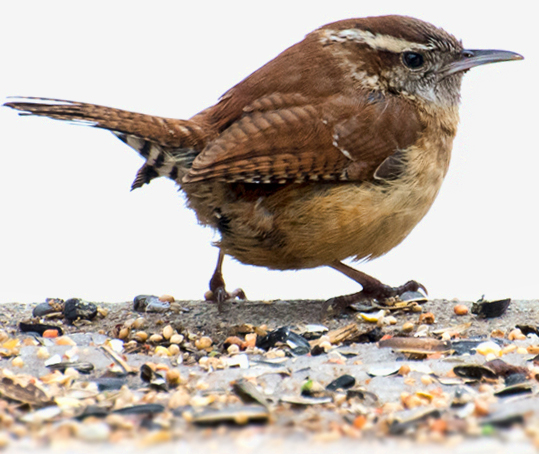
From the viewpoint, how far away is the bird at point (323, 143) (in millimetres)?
5051

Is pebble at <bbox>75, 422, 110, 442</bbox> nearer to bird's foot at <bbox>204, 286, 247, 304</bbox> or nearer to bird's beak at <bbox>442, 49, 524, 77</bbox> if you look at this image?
bird's foot at <bbox>204, 286, 247, 304</bbox>

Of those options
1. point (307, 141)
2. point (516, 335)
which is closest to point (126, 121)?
point (307, 141)

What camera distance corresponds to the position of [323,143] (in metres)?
5.15

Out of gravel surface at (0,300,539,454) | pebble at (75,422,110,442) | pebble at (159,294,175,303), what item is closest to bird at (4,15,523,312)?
gravel surface at (0,300,539,454)

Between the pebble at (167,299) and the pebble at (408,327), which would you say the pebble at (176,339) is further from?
the pebble at (408,327)

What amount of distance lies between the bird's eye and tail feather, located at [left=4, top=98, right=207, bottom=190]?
1.56 metres

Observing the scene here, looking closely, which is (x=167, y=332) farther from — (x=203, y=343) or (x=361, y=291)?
(x=361, y=291)

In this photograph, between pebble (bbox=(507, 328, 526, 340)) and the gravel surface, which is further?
pebble (bbox=(507, 328, 526, 340))

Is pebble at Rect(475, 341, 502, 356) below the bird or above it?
below

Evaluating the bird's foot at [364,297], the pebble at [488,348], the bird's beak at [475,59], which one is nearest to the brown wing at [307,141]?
the bird's beak at [475,59]

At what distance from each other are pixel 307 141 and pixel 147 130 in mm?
996

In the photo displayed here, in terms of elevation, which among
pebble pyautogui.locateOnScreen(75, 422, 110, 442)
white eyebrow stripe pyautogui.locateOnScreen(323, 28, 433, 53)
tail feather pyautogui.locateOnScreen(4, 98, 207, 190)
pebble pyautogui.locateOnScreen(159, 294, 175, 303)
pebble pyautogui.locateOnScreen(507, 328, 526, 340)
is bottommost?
pebble pyautogui.locateOnScreen(75, 422, 110, 442)

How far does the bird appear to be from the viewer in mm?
5051

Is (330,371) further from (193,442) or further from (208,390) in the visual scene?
(193,442)
